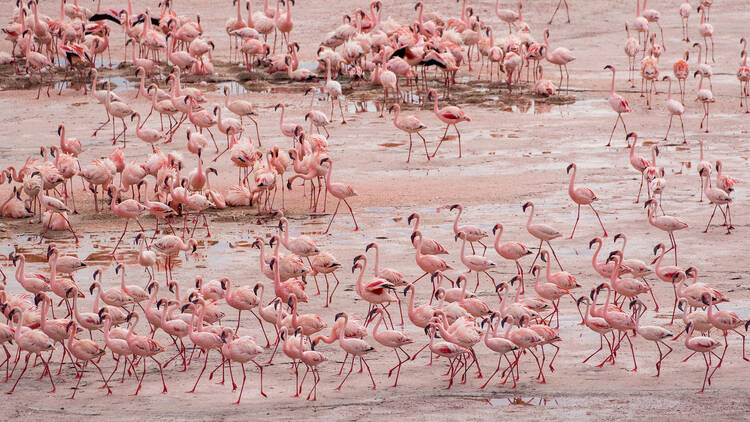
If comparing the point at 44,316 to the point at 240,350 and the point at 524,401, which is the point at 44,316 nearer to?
the point at 240,350

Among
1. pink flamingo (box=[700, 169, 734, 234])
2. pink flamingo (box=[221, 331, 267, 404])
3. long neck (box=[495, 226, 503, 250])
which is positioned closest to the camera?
pink flamingo (box=[221, 331, 267, 404])

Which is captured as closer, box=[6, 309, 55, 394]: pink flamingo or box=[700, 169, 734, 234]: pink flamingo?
box=[6, 309, 55, 394]: pink flamingo

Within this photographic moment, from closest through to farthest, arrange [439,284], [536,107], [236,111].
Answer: [439,284] < [236,111] < [536,107]

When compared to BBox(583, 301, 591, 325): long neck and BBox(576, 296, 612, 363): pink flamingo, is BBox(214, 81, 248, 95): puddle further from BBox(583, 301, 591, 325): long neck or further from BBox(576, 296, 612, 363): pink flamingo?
BBox(576, 296, 612, 363): pink flamingo

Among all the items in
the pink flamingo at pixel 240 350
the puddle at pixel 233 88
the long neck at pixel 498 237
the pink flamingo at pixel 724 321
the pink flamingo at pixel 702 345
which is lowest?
the pink flamingo at pixel 240 350

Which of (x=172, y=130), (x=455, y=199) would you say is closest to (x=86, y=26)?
(x=172, y=130)

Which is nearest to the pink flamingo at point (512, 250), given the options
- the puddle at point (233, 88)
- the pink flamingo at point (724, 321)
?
the pink flamingo at point (724, 321)

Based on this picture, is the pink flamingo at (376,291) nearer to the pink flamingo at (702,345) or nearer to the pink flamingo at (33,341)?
the pink flamingo at (702,345)

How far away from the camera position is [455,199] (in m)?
15.7

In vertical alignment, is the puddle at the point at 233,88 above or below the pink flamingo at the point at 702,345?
above

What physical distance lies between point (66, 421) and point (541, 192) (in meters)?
8.40

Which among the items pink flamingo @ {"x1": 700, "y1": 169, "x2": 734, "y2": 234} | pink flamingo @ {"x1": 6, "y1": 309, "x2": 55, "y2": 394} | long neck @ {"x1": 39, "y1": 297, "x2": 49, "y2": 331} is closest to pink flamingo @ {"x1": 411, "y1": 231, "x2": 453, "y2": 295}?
pink flamingo @ {"x1": 700, "y1": 169, "x2": 734, "y2": 234}

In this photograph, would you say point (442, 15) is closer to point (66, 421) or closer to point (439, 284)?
point (439, 284)

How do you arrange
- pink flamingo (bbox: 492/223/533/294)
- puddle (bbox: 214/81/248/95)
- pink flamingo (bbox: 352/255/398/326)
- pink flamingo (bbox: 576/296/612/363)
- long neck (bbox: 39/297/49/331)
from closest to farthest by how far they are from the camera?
pink flamingo (bbox: 576/296/612/363)
long neck (bbox: 39/297/49/331)
pink flamingo (bbox: 352/255/398/326)
pink flamingo (bbox: 492/223/533/294)
puddle (bbox: 214/81/248/95)
